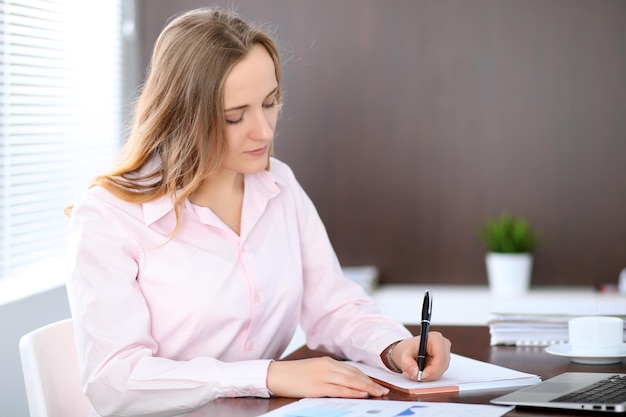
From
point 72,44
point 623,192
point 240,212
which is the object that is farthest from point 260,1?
point 240,212

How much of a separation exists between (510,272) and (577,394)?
226 cm

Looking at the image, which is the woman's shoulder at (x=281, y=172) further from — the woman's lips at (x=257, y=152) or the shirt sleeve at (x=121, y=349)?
the shirt sleeve at (x=121, y=349)

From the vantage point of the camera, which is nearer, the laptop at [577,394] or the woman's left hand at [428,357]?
the laptop at [577,394]

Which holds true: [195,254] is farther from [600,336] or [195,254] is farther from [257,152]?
[600,336]

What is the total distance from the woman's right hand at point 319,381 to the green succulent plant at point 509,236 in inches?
86.2

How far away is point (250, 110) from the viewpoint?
1.92 m

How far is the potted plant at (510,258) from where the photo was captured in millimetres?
3705

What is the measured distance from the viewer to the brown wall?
12.5 ft

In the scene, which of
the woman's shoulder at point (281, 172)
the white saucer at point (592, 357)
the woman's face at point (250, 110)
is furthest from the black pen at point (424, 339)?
the woman's shoulder at point (281, 172)

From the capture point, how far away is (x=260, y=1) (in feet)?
12.9

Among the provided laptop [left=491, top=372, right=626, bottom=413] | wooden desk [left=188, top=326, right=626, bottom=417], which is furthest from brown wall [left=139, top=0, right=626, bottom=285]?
laptop [left=491, top=372, right=626, bottom=413]

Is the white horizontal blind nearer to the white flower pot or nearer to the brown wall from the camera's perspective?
the brown wall

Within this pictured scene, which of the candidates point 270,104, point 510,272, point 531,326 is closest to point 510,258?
point 510,272

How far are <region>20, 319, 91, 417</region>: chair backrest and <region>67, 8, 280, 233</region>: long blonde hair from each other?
309 millimetres
